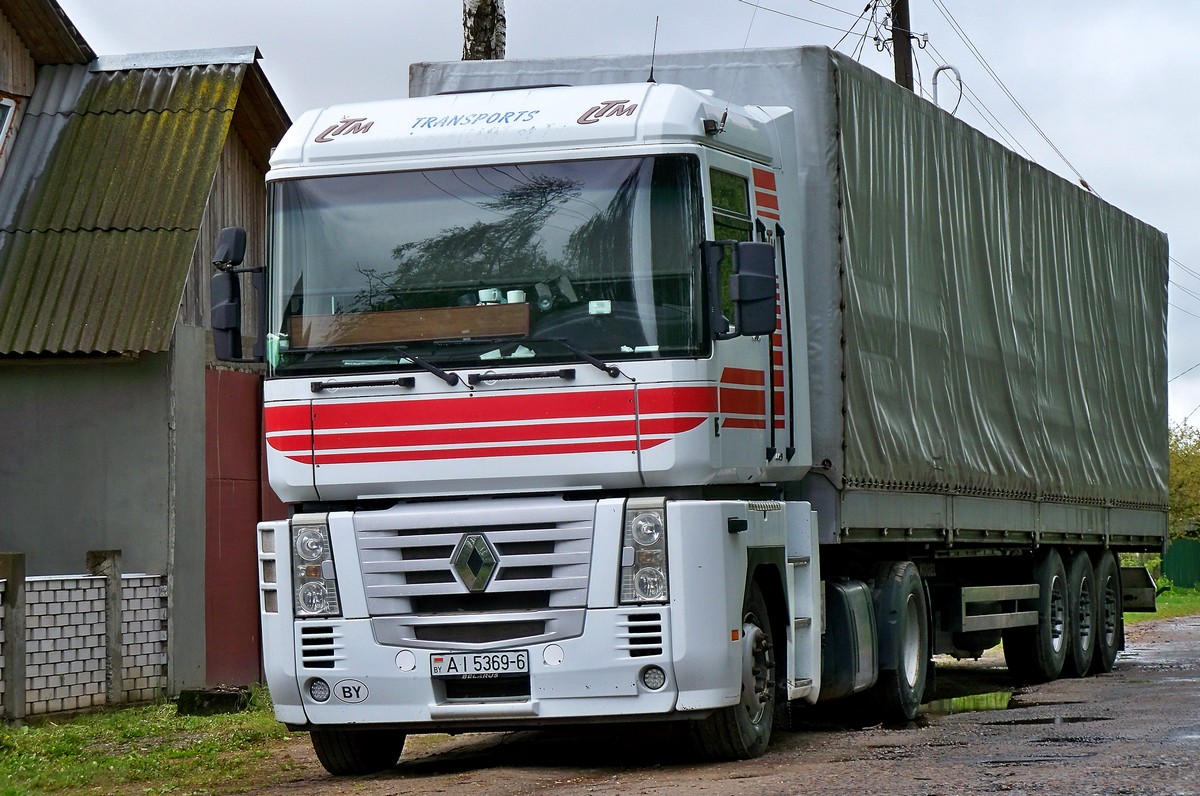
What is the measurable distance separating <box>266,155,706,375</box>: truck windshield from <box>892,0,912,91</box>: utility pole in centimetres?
1624

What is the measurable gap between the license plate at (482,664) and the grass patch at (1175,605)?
21550 mm

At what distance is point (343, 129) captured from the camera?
10156 mm

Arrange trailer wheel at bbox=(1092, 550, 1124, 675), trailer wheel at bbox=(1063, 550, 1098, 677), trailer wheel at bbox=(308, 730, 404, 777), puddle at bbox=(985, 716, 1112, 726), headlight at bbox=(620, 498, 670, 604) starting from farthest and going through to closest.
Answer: trailer wheel at bbox=(1092, 550, 1124, 675), trailer wheel at bbox=(1063, 550, 1098, 677), puddle at bbox=(985, 716, 1112, 726), trailer wheel at bbox=(308, 730, 404, 777), headlight at bbox=(620, 498, 670, 604)

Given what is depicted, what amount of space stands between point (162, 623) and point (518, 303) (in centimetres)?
726

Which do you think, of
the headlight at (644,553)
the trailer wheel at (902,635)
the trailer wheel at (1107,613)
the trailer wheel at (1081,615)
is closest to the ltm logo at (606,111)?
the headlight at (644,553)

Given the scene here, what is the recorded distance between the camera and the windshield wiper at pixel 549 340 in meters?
9.43

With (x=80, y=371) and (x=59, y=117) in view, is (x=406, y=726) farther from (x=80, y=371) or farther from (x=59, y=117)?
(x=59, y=117)

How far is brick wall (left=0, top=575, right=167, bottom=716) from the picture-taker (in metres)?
13.8

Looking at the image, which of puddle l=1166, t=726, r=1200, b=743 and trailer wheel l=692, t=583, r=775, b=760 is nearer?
trailer wheel l=692, t=583, r=775, b=760

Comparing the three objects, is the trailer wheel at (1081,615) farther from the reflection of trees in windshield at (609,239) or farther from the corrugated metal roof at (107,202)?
the reflection of trees in windshield at (609,239)

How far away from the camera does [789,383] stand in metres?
10.8

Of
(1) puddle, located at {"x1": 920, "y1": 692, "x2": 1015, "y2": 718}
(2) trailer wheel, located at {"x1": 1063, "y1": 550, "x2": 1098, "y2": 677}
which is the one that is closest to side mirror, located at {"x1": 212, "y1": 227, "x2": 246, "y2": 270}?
(1) puddle, located at {"x1": 920, "y1": 692, "x2": 1015, "y2": 718}

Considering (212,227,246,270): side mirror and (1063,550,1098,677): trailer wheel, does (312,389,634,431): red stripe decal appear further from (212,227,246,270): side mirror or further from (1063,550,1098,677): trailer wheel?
(1063,550,1098,677): trailer wheel

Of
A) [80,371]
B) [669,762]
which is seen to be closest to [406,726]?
[669,762]
